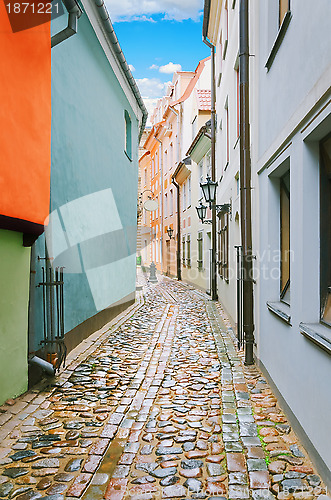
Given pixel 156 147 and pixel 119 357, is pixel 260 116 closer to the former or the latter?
pixel 119 357

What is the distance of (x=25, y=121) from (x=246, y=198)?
3.07 m

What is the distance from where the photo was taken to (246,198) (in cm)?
620

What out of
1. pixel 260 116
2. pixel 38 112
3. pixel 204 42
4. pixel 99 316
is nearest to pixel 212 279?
pixel 99 316

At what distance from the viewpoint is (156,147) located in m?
34.1

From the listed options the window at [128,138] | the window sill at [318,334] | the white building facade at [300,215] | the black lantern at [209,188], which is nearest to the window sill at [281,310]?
the white building facade at [300,215]

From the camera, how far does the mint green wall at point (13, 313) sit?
428 centimetres

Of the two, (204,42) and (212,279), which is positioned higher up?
(204,42)

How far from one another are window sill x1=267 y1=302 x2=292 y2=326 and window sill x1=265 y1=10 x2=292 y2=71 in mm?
2707

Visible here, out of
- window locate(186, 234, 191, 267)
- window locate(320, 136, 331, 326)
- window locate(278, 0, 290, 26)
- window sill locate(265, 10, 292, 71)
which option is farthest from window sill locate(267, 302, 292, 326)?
window locate(186, 234, 191, 267)

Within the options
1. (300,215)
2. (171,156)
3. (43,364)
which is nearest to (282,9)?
(300,215)

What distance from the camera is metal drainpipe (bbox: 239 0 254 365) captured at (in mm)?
6137

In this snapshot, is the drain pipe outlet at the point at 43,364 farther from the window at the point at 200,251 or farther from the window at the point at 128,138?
the window at the point at 200,251

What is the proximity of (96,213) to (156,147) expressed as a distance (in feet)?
87.0

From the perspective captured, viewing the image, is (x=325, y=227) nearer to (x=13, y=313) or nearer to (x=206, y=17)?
(x=13, y=313)
